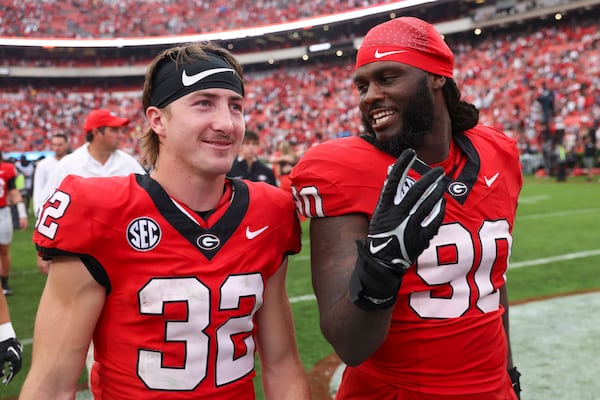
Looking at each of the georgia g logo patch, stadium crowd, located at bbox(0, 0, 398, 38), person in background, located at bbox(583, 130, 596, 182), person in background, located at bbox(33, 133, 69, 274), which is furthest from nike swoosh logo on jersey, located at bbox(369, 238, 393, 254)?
stadium crowd, located at bbox(0, 0, 398, 38)

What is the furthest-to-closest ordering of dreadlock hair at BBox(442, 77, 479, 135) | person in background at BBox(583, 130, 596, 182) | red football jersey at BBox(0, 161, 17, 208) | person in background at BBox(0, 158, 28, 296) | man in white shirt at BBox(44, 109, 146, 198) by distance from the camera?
person in background at BBox(583, 130, 596, 182) → red football jersey at BBox(0, 161, 17, 208) → person in background at BBox(0, 158, 28, 296) → man in white shirt at BBox(44, 109, 146, 198) → dreadlock hair at BBox(442, 77, 479, 135)

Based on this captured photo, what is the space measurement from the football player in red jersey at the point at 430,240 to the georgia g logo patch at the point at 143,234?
0.44 meters

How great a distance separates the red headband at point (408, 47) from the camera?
1790 millimetres

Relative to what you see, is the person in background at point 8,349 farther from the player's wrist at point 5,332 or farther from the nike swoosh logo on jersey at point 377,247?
the nike swoosh logo on jersey at point 377,247

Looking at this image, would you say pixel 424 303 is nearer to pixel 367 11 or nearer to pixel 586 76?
pixel 586 76

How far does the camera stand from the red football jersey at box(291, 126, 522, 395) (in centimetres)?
168

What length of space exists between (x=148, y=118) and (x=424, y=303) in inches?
40.6

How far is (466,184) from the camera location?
1.83m

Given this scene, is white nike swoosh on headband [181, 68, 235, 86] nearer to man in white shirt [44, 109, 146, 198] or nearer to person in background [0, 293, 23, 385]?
person in background [0, 293, 23, 385]

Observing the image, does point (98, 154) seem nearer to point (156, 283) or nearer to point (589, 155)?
point (156, 283)

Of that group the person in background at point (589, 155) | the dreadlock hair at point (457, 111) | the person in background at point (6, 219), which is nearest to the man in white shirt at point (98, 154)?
the person in background at point (6, 219)

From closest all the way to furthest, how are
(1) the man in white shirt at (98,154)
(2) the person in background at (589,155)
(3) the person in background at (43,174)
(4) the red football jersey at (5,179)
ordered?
(1) the man in white shirt at (98,154) < (3) the person in background at (43,174) < (4) the red football jersey at (5,179) < (2) the person in background at (589,155)

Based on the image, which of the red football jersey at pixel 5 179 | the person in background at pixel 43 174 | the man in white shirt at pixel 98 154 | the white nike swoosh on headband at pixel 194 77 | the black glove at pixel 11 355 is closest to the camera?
the white nike swoosh on headband at pixel 194 77

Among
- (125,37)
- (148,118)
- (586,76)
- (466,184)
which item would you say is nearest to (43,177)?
(148,118)
